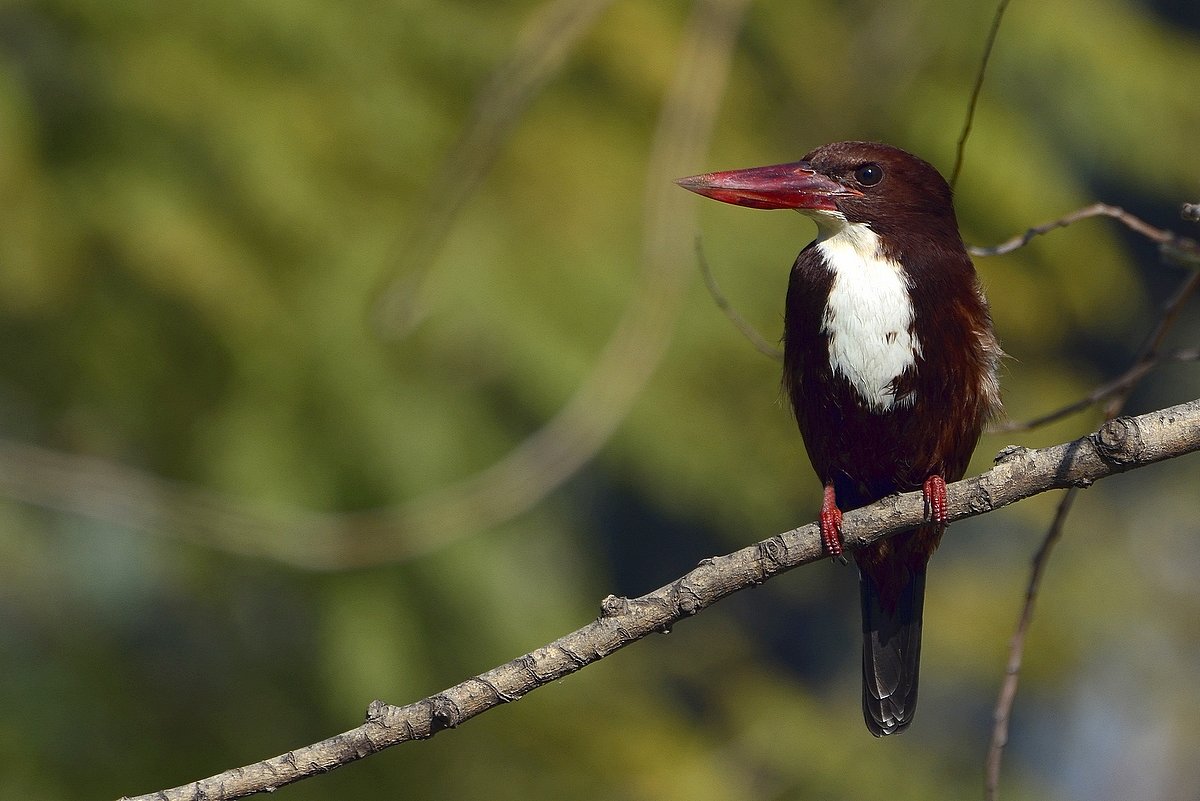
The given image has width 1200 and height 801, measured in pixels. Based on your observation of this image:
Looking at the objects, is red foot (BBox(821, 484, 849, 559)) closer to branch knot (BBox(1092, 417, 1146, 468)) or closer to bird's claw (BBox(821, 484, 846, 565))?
bird's claw (BBox(821, 484, 846, 565))

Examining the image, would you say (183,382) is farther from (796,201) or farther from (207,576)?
(796,201)

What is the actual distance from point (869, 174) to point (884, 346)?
40 centimetres

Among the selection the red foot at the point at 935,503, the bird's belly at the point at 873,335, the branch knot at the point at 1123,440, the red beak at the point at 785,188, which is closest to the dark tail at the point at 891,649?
the bird's belly at the point at 873,335

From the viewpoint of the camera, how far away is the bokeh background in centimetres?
376

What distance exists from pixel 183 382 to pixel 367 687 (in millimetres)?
979

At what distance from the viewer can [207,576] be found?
4703 millimetres

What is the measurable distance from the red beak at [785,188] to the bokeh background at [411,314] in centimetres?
36

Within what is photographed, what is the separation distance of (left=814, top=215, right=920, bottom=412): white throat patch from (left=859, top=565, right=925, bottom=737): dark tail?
18.5 inches

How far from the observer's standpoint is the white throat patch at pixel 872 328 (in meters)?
2.87

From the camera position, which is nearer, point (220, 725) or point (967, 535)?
point (220, 725)

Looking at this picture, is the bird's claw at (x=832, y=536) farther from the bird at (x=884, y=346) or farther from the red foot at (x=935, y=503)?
the bird at (x=884, y=346)

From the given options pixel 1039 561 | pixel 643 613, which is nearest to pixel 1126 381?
pixel 1039 561

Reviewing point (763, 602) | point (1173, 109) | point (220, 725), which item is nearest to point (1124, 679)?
point (763, 602)

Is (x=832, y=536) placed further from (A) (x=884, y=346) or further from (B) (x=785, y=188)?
(B) (x=785, y=188)
